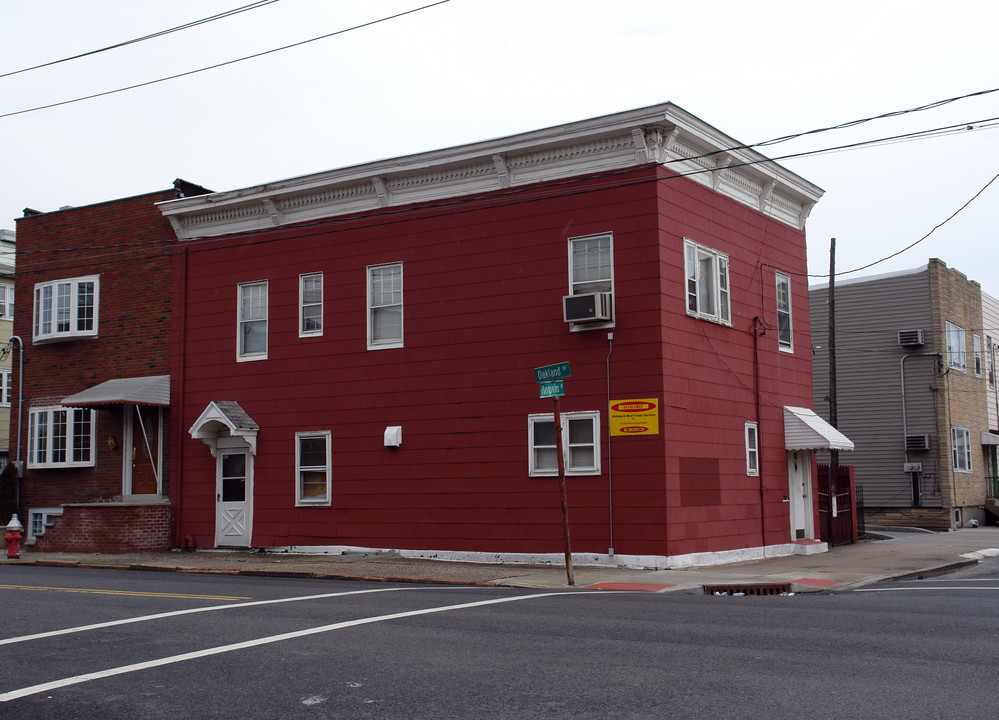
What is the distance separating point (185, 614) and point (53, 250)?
17.8 m

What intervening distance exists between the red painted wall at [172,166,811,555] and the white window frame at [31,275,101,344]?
2984mm

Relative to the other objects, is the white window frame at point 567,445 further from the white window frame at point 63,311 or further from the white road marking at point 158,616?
the white window frame at point 63,311

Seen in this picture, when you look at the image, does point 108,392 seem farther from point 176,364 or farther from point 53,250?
point 53,250

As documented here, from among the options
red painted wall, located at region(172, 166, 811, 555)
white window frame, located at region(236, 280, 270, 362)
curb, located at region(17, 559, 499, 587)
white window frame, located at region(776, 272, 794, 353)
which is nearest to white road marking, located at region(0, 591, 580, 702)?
curb, located at region(17, 559, 499, 587)

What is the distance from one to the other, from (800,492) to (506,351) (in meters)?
7.88

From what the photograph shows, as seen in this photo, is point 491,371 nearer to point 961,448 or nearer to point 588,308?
point 588,308

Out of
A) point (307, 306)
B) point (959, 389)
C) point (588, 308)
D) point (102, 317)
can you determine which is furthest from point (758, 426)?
point (959, 389)

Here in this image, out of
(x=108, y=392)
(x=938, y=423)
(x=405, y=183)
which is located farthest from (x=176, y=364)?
(x=938, y=423)

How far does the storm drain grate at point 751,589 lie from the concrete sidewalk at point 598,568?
0.01 m

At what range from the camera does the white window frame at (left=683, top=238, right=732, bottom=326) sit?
1934 centimetres

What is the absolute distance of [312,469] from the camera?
21938 millimetres

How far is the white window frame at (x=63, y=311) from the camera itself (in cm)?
2531

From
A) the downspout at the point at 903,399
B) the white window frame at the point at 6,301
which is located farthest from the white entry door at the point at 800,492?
the white window frame at the point at 6,301

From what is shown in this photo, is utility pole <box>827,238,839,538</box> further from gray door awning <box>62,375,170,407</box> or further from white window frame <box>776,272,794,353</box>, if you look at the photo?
gray door awning <box>62,375,170,407</box>
